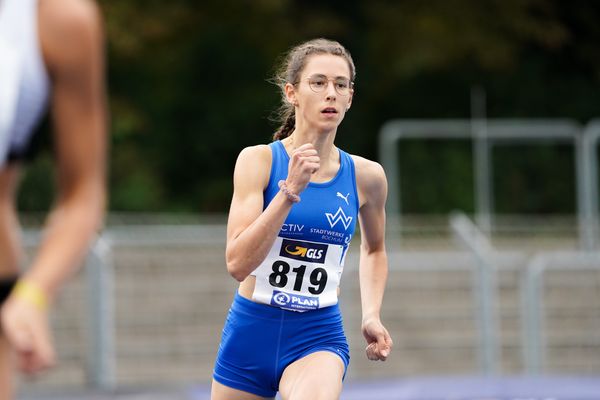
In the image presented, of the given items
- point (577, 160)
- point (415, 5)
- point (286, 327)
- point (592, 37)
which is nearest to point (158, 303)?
point (577, 160)

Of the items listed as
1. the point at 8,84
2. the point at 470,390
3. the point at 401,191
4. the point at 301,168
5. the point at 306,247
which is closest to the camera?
the point at 8,84

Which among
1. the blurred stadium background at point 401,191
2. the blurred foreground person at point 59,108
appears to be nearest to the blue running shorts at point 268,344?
the blurred foreground person at point 59,108

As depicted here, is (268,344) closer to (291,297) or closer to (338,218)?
(291,297)

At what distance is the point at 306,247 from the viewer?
5.30 metres

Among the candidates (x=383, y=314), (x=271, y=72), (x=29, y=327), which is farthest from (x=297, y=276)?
(x=271, y=72)

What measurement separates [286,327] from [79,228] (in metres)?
2.70

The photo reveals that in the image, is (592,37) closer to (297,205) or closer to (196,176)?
(196,176)

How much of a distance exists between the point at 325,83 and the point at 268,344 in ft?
3.43

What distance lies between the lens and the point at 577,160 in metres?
17.0

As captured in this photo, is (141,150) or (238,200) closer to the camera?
(238,200)

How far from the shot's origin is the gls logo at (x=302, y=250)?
5.29 metres

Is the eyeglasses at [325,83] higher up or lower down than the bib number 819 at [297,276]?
higher up

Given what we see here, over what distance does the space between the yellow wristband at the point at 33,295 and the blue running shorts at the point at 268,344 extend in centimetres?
278

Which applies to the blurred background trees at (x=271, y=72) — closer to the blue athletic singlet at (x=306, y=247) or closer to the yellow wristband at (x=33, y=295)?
the blue athletic singlet at (x=306, y=247)
